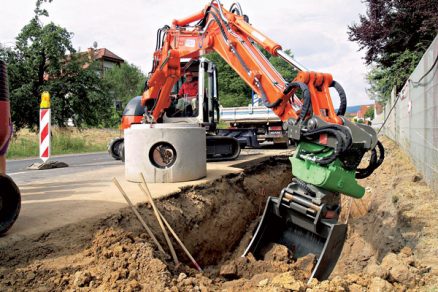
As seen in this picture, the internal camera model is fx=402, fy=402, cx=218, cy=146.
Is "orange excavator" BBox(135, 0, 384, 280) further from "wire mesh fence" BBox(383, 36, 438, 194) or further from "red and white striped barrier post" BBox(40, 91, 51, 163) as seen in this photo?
"red and white striped barrier post" BBox(40, 91, 51, 163)

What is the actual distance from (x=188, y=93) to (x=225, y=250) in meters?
5.01

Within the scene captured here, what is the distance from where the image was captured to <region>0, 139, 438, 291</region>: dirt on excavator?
3.03 m

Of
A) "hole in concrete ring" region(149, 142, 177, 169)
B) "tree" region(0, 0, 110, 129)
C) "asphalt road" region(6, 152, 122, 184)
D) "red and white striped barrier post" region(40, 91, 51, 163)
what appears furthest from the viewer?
"tree" region(0, 0, 110, 129)

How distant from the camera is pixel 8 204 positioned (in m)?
3.47

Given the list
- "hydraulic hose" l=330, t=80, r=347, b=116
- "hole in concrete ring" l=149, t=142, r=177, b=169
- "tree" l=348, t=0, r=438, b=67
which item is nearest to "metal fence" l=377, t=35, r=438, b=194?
"hydraulic hose" l=330, t=80, r=347, b=116

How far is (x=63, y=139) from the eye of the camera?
2030cm

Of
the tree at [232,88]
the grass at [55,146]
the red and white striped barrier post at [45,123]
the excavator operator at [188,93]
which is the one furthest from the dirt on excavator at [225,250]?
the tree at [232,88]

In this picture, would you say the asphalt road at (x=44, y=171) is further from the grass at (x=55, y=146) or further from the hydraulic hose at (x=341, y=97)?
the hydraulic hose at (x=341, y=97)

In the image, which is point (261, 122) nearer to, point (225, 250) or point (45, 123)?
point (45, 123)

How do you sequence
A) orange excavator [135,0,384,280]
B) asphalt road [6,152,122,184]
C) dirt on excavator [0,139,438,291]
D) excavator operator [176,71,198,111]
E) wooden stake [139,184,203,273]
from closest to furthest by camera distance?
dirt on excavator [0,139,438,291]
orange excavator [135,0,384,280]
wooden stake [139,184,203,273]
asphalt road [6,152,122,184]
excavator operator [176,71,198,111]

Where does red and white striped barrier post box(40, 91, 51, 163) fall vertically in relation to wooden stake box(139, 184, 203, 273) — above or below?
above

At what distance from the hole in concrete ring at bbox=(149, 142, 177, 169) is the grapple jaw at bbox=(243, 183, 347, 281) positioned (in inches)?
84.5

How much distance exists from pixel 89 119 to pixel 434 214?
22530 mm

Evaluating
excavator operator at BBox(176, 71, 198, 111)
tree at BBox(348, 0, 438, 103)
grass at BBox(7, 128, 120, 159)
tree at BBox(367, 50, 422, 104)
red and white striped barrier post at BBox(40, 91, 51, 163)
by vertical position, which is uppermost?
tree at BBox(348, 0, 438, 103)
